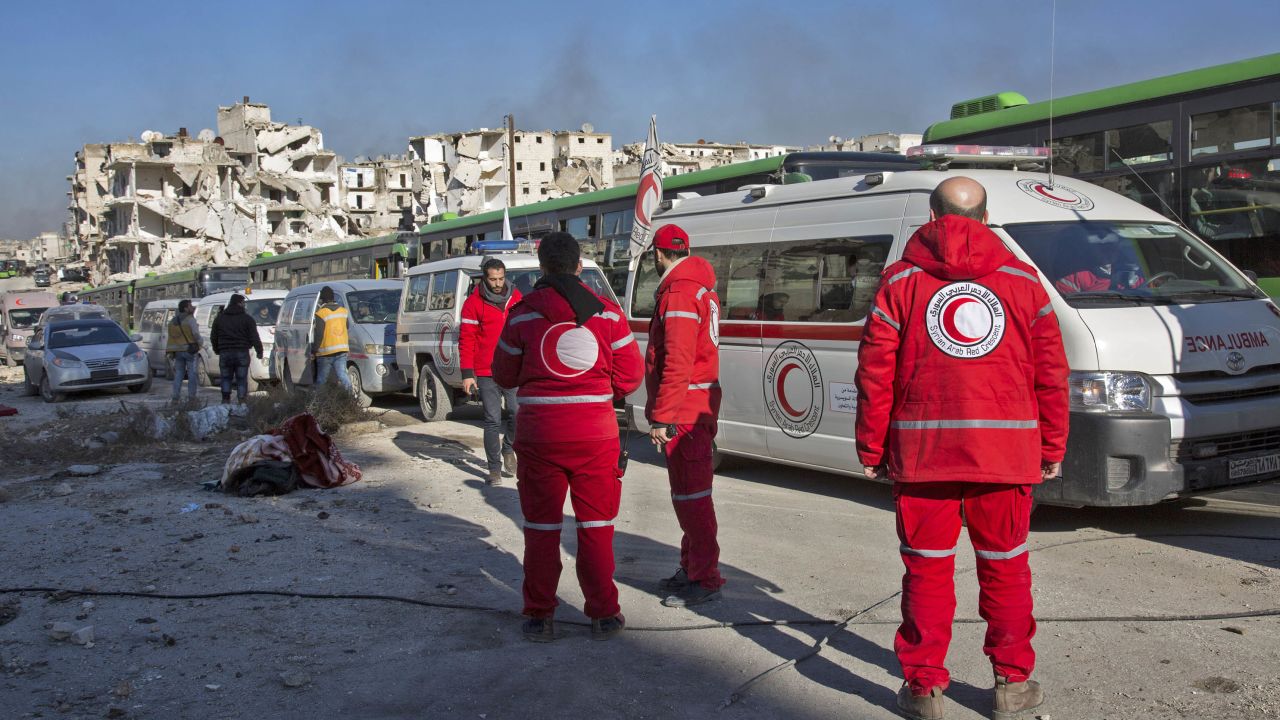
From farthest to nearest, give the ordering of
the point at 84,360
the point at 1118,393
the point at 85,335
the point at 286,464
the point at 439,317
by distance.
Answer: the point at 85,335 < the point at 84,360 < the point at 439,317 < the point at 286,464 < the point at 1118,393

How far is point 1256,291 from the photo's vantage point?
279 inches

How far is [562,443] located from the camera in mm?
4973

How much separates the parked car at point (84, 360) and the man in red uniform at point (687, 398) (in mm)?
18849

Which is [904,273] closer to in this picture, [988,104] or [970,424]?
[970,424]

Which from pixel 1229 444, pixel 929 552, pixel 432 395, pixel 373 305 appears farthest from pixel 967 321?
pixel 373 305

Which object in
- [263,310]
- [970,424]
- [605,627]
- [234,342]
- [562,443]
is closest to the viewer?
[970,424]

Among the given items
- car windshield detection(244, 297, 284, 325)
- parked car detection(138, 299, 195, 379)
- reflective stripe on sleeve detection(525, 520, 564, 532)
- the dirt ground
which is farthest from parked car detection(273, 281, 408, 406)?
reflective stripe on sleeve detection(525, 520, 564, 532)

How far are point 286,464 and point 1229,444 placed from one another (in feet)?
22.9

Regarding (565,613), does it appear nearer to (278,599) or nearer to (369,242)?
(278,599)

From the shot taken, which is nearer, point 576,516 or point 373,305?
point 576,516

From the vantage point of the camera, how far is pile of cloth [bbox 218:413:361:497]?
8.79 metres

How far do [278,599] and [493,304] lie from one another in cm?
399

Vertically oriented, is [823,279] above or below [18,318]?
above

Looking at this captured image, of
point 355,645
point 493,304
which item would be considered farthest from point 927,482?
point 493,304
